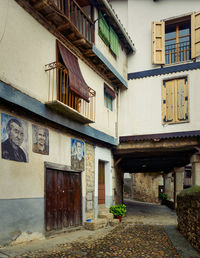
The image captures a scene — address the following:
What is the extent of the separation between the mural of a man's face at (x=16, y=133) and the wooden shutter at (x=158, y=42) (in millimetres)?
7828

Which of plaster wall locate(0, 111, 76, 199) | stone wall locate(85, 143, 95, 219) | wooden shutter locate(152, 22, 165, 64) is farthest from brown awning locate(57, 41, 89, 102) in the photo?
wooden shutter locate(152, 22, 165, 64)

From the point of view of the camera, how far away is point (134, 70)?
13.1 m

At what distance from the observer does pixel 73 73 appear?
8.61m

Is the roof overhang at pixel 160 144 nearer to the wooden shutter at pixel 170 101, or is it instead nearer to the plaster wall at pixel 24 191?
the wooden shutter at pixel 170 101

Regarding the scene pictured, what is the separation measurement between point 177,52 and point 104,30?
3703 mm

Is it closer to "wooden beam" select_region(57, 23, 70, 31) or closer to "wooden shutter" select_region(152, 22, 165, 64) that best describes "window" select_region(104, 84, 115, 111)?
"wooden shutter" select_region(152, 22, 165, 64)

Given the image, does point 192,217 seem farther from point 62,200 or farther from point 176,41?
point 176,41

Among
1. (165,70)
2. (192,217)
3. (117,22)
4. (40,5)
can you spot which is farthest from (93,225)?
(117,22)

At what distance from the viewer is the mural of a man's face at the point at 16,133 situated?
647 cm

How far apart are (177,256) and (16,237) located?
3.80m

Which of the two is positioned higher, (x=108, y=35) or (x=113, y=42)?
(x=108, y=35)

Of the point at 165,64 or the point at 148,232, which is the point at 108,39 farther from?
the point at 148,232

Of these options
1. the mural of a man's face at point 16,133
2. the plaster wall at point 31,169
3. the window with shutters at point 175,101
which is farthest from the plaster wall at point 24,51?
the window with shutters at point 175,101

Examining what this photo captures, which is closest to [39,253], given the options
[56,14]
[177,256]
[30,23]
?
[177,256]
